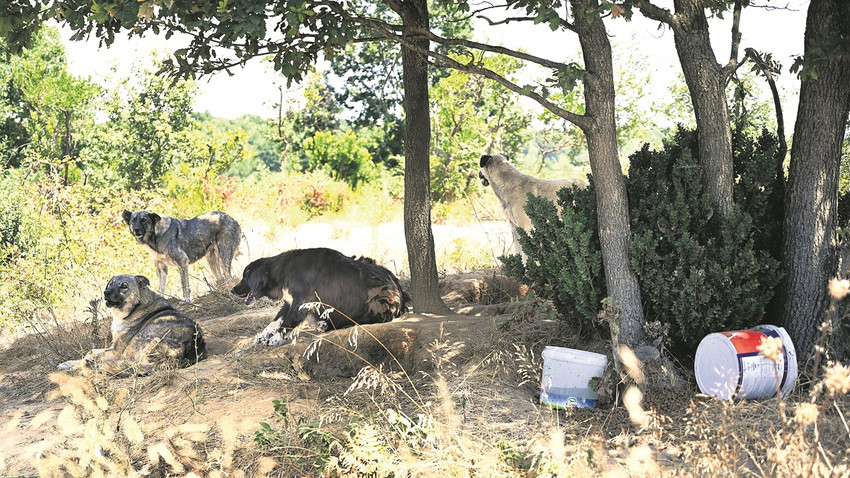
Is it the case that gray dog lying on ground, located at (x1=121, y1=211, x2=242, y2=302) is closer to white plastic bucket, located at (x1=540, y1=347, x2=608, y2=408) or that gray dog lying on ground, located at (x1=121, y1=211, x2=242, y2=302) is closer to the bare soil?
the bare soil

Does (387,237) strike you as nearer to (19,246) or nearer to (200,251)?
(200,251)

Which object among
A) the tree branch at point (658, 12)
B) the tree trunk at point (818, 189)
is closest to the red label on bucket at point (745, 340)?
the tree trunk at point (818, 189)

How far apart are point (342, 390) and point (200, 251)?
6954 mm

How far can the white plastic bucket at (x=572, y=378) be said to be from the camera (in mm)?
5531

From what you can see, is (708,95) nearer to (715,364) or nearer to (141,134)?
(715,364)

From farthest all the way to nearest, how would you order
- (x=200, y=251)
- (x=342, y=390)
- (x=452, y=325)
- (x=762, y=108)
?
(x=762, y=108)
(x=200, y=251)
(x=452, y=325)
(x=342, y=390)

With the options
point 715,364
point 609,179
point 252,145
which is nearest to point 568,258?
point 609,179

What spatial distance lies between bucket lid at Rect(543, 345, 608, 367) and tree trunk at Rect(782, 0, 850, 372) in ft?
5.59

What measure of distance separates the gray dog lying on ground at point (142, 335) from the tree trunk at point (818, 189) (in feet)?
17.1

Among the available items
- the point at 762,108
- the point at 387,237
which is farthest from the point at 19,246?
the point at 762,108

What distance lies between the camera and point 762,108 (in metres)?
17.2

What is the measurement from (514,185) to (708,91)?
430 cm

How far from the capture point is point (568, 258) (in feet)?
20.4

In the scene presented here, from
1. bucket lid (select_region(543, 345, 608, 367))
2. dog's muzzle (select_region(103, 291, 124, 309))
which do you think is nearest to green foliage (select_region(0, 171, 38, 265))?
dog's muzzle (select_region(103, 291, 124, 309))
